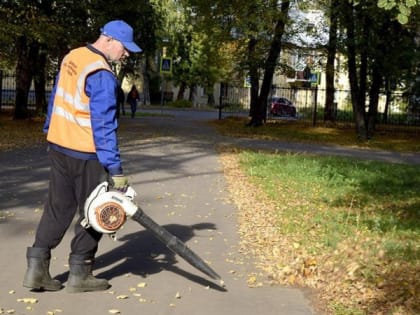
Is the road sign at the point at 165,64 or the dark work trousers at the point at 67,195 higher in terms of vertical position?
the road sign at the point at 165,64

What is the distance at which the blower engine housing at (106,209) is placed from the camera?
15.6ft

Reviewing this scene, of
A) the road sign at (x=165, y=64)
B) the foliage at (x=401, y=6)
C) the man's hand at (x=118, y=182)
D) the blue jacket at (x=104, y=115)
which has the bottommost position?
the man's hand at (x=118, y=182)

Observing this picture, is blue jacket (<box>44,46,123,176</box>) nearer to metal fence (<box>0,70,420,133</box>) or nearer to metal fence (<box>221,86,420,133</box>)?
metal fence (<box>0,70,420,133</box>)

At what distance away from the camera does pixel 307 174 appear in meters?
12.7

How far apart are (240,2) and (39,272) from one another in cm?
2102

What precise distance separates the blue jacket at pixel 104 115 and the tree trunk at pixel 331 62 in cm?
1961

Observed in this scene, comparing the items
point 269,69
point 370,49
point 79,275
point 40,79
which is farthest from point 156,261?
point 40,79

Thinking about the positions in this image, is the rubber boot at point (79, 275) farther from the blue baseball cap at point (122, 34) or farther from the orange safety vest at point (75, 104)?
the blue baseball cap at point (122, 34)

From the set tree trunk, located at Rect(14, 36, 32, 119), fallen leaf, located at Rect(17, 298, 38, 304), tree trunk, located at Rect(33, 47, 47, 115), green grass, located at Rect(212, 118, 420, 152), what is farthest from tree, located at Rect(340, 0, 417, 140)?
fallen leaf, located at Rect(17, 298, 38, 304)

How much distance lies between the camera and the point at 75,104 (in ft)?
15.7

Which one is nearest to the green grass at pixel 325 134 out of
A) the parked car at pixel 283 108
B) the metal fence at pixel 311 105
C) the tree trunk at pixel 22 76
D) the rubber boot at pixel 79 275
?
the metal fence at pixel 311 105

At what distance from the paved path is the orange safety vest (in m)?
1.17

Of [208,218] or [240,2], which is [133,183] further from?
[240,2]

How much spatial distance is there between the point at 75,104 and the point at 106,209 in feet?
2.60
